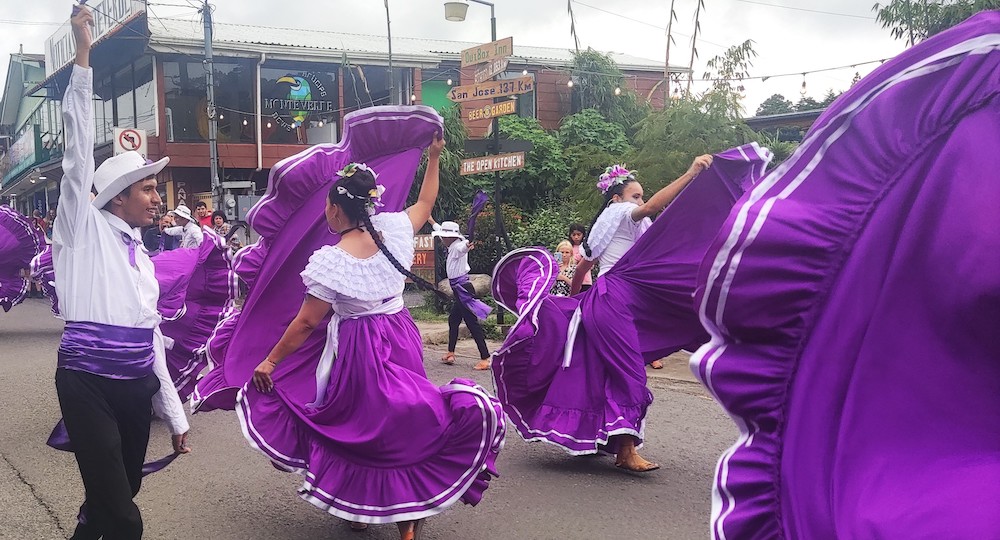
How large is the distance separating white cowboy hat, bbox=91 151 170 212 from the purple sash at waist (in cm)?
53

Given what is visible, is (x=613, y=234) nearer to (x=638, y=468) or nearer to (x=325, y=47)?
(x=638, y=468)

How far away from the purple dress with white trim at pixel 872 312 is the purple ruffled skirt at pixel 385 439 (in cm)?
223

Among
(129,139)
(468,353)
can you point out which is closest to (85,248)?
(468,353)

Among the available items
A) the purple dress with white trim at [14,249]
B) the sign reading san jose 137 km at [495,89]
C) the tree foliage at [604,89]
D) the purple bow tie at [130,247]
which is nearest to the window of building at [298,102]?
the tree foliage at [604,89]

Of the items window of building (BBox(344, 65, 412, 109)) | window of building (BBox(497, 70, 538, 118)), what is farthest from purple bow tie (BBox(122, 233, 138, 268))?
window of building (BBox(344, 65, 412, 109))

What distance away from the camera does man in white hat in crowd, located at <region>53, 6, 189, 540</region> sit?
324 centimetres

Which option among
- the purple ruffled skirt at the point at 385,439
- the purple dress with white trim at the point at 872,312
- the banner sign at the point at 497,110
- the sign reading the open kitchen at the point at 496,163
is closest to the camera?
the purple dress with white trim at the point at 872,312

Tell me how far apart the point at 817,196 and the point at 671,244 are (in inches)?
145

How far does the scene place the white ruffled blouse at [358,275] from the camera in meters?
3.86

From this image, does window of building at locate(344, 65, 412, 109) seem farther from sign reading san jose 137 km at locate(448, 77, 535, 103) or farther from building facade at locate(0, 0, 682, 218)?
sign reading san jose 137 km at locate(448, 77, 535, 103)

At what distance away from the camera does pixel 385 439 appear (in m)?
3.82

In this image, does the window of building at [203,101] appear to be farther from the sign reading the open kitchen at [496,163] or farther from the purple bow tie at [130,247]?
the purple bow tie at [130,247]

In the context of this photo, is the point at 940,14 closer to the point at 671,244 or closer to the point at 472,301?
the point at 671,244

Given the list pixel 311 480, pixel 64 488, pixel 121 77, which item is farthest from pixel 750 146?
pixel 121 77
